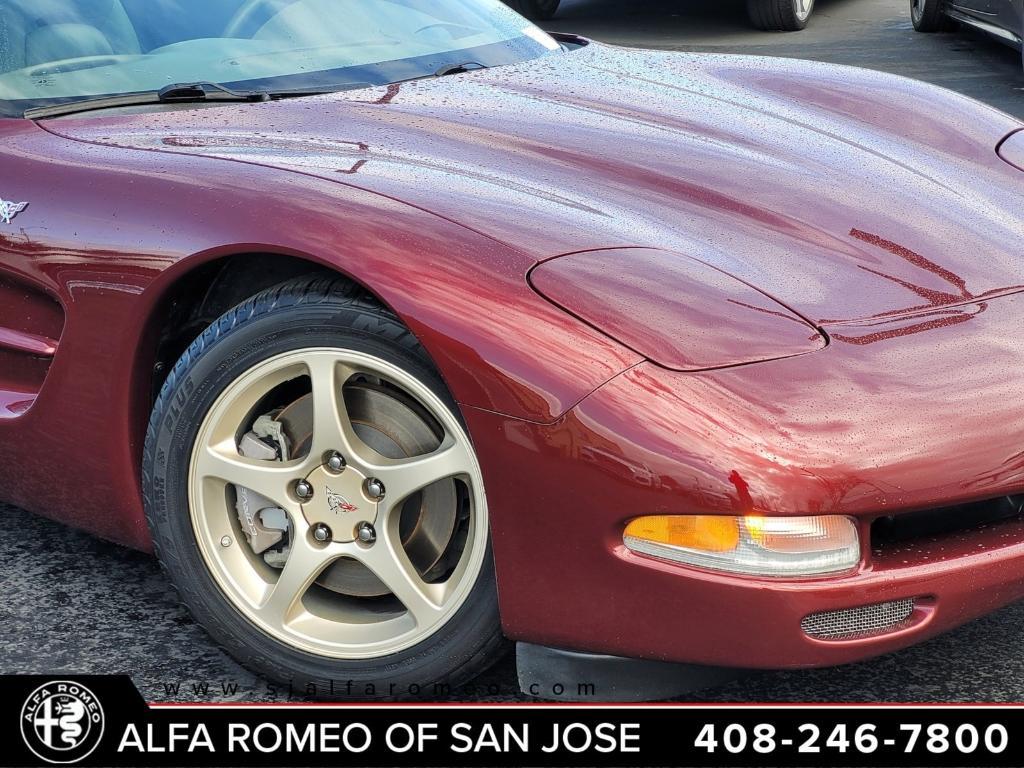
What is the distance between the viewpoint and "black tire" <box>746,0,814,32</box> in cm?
1048

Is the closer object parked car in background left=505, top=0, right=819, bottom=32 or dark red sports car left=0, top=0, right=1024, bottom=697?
dark red sports car left=0, top=0, right=1024, bottom=697

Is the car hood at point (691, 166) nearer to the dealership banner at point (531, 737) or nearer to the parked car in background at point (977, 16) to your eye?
the dealership banner at point (531, 737)

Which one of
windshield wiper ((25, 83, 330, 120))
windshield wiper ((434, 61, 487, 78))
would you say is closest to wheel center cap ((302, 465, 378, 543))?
windshield wiper ((25, 83, 330, 120))

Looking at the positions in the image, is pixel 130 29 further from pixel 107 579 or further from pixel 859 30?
pixel 859 30

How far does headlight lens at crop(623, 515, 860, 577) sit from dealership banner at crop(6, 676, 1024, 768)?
0.33m

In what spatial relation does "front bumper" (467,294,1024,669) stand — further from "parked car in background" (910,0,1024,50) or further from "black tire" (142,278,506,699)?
"parked car in background" (910,0,1024,50)

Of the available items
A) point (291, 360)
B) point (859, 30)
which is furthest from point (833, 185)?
point (859, 30)

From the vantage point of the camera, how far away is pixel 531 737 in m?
2.26

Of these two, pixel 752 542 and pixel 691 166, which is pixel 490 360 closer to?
pixel 752 542

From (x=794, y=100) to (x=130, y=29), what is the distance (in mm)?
1451

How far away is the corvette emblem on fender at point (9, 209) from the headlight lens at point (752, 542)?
1304 millimetres

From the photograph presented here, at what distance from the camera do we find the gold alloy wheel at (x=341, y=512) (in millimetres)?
2279

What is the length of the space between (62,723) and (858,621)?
1234mm

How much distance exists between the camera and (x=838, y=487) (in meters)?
2.02
